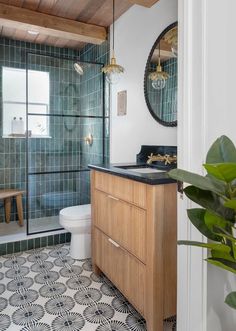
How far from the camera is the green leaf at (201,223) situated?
88 centimetres

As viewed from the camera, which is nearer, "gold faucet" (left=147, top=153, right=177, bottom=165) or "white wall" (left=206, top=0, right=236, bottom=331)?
"white wall" (left=206, top=0, right=236, bottom=331)

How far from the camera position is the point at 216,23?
3.71 ft

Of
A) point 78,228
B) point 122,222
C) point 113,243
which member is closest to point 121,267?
point 113,243

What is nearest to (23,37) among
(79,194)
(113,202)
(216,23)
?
(79,194)

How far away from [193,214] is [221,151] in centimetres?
23

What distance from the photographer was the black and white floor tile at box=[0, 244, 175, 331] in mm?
1687

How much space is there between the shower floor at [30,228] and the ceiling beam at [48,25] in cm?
220

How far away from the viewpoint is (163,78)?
7.34ft

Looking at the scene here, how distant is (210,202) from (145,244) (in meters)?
0.80

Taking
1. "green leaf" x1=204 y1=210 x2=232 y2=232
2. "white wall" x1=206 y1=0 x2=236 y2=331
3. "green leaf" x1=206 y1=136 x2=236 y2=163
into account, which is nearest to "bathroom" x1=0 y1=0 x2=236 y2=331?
"white wall" x1=206 y1=0 x2=236 y2=331

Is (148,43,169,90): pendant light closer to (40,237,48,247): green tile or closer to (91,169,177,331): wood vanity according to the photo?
(91,169,177,331): wood vanity

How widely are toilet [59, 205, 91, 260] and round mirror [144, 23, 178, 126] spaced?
46.6 inches

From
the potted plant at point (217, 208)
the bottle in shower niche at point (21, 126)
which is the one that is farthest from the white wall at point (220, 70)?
the bottle in shower niche at point (21, 126)

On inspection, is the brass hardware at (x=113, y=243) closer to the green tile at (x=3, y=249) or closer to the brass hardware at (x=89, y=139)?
the green tile at (x=3, y=249)
